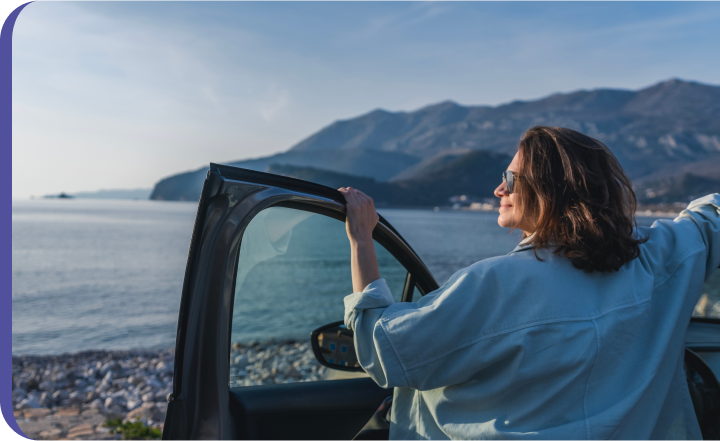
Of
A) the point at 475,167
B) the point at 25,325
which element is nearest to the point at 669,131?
the point at 475,167

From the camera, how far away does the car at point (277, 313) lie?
46.8 inches

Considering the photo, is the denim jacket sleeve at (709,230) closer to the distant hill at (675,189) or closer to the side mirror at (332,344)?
the side mirror at (332,344)

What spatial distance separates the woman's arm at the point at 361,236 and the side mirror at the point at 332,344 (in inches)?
18.6

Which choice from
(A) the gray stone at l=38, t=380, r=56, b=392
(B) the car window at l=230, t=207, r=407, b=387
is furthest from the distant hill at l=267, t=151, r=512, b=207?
(B) the car window at l=230, t=207, r=407, b=387

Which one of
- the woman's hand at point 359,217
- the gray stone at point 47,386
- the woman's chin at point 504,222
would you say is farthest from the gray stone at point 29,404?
the woman's chin at point 504,222

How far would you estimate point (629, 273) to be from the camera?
3.81ft

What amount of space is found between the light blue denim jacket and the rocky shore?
0.71m

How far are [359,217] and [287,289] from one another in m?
0.67

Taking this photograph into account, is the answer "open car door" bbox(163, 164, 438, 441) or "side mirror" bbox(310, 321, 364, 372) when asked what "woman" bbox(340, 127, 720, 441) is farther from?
"side mirror" bbox(310, 321, 364, 372)

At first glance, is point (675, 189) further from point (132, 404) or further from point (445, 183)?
point (132, 404)

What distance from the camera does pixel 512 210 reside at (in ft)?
4.51

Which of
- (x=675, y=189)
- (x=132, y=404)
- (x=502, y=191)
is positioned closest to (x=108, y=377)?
(x=132, y=404)

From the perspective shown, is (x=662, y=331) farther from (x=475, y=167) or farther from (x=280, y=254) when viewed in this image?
(x=475, y=167)

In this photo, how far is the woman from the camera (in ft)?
3.44
